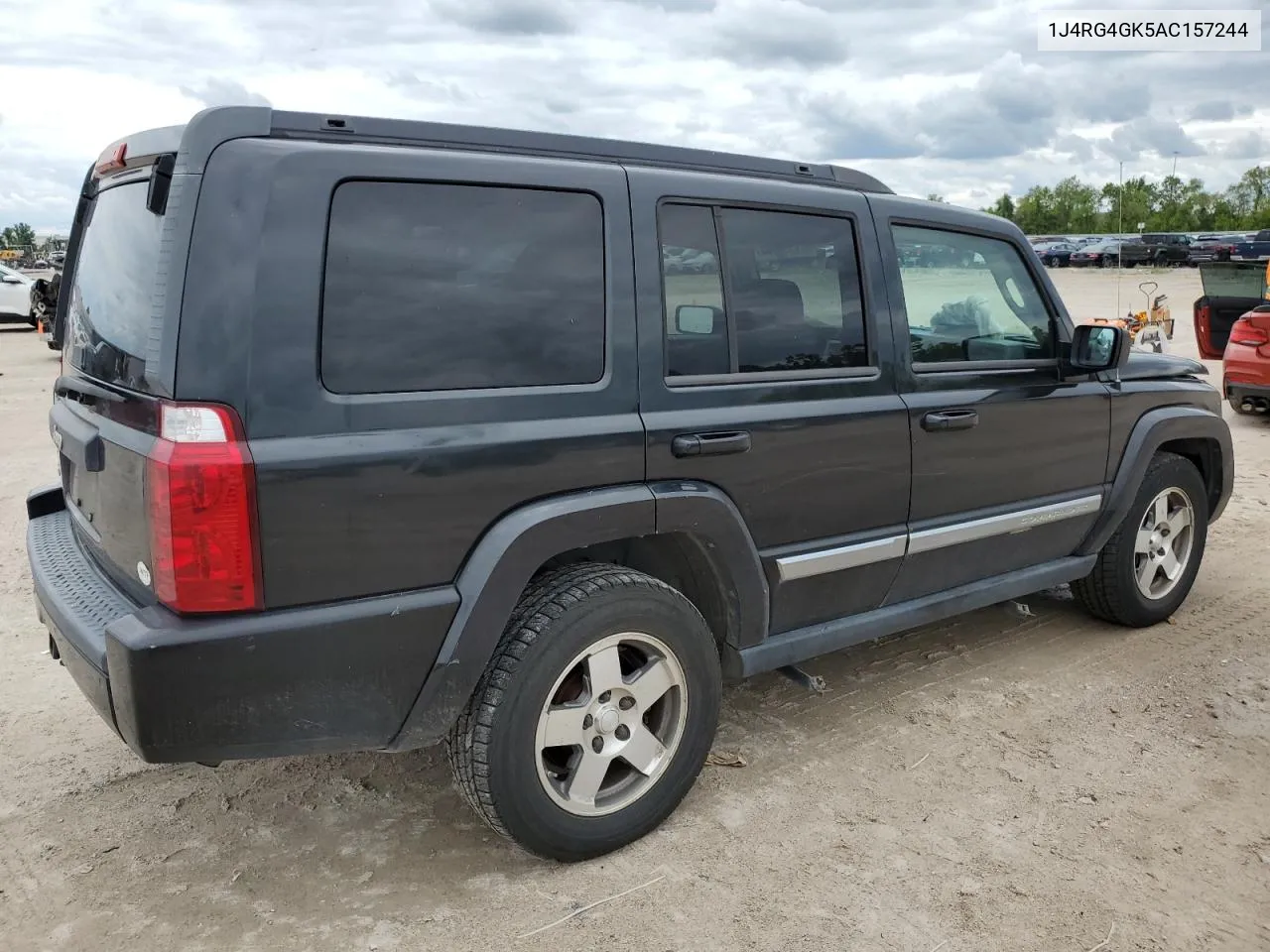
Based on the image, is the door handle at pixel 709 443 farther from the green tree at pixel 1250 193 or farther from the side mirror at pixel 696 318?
the green tree at pixel 1250 193

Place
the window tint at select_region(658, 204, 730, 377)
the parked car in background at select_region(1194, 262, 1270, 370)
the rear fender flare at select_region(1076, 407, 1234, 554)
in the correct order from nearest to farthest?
the window tint at select_region(658, 204, 730, 377) → the rear fender flare at select_region(1076, 407, 1234, 554) → the parked car in background at select_region(1194, 262, 1270, 370)

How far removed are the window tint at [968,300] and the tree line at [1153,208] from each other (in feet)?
251

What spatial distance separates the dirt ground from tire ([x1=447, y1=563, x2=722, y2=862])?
6.2 inches

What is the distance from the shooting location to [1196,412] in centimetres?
470

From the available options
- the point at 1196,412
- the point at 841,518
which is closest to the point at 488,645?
the point at 841,518

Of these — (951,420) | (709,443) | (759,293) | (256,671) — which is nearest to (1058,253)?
(951,420)

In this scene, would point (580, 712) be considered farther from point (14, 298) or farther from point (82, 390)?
point (14, 298)

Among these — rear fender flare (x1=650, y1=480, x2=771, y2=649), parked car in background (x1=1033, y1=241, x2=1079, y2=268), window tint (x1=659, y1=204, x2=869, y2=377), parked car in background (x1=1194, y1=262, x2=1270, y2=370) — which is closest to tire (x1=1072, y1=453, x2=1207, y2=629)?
window tint (x1=659, y1=204, x2=869, y2=377)

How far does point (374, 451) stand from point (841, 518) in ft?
5.25

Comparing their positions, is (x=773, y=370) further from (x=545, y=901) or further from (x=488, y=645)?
(x=545, y=901)

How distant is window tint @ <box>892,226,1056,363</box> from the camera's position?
3.67m

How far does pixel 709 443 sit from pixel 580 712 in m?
0.83

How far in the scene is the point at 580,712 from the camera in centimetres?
288

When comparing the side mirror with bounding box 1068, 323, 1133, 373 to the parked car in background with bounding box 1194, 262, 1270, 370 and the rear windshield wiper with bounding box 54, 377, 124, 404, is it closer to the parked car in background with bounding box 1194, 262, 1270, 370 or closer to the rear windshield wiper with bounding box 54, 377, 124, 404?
the rear windshield wiper with bounding box 54, 377, 124, 404
